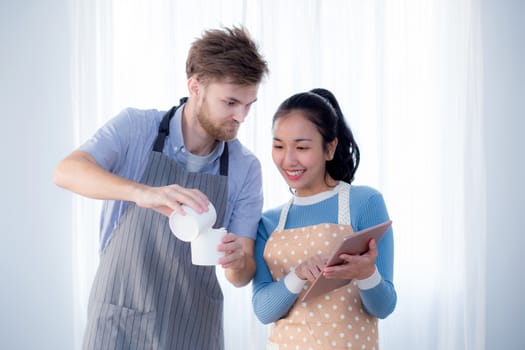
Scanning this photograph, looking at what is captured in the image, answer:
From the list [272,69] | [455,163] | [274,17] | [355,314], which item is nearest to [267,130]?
[272,69]

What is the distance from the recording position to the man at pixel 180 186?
146 cm

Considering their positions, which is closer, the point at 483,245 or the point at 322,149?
the point at 322,149

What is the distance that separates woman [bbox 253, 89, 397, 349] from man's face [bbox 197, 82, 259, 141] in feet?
0.50

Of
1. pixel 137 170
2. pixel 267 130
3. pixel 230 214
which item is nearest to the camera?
pixel 137 170

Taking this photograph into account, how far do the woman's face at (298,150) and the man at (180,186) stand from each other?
108 mm

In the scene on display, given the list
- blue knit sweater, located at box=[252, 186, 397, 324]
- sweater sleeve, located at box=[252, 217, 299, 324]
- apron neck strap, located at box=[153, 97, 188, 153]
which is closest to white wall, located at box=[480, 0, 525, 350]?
blue knit sweater, located at box=[252, 186, 397, 324]

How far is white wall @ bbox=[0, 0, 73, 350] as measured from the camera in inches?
124

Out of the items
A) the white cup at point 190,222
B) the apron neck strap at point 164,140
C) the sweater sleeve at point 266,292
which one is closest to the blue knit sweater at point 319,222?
the sweater sleeve at point 266,292

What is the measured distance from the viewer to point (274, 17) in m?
3.20

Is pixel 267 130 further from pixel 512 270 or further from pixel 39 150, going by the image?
pixel 512 270

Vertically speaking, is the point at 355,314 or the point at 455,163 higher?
the point at 455,163

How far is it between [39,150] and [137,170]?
1.87 metres

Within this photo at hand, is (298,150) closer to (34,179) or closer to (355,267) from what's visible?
(355,267)

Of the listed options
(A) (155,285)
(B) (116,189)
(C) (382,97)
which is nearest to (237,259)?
(A) (155,285)
